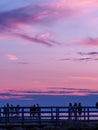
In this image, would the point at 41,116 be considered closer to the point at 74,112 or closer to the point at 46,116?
the point at 46,116

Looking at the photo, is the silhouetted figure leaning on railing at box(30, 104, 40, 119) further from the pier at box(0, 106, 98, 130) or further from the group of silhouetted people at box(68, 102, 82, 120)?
the group of silhouetted people at box(68, 102, 82, 120)

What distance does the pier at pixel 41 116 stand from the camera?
110ft

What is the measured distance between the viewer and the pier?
33562 mm

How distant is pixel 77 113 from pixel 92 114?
118 cm

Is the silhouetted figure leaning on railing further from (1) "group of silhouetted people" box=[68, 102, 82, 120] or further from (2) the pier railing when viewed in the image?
(1) "group of silhouetted people" box=[68, 102, 82, 120]

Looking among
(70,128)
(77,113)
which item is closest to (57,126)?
Answer: (70,128)

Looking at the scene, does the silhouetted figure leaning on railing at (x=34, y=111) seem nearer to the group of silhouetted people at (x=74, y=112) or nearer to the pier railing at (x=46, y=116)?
the pier railing at (x=46, y=116)

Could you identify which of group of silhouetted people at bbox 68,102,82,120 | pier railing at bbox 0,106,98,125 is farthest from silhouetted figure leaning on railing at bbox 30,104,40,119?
group of silhouetted people at bbox 68,102,82,120

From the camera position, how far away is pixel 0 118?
112 feet

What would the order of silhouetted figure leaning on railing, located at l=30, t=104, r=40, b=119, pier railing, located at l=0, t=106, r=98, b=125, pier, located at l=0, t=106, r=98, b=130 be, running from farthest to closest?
silhouetted figure leaning on railing, located at l=30, t=104, r=40, b=119 < pier railing, located at l=0, t=106, r=98, b=125 < pier, located at l=0, t=106, r=98, b=130


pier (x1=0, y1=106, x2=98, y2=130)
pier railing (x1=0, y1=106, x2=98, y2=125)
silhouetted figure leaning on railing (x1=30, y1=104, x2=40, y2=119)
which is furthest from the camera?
silhouetted figure leaning on railing (x1=30, y1=104, x2=40, y2=119)

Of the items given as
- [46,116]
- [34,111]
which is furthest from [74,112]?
[34,111]

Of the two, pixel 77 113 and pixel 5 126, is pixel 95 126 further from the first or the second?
pixel 5 126

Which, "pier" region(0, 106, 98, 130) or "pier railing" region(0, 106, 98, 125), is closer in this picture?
"pier" region(0, 106, 98, 130)
